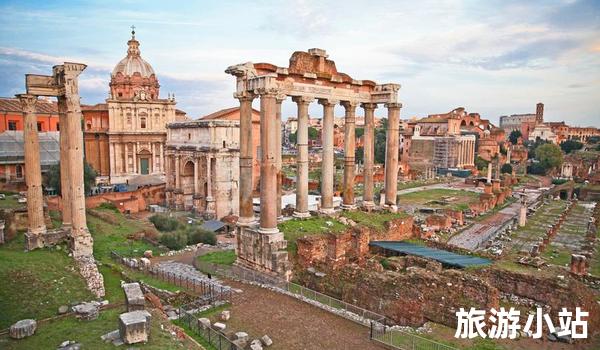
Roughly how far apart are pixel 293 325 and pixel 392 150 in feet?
40.4

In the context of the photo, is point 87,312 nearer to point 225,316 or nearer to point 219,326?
point 219,326

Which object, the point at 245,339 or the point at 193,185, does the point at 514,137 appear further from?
the point at 245,339

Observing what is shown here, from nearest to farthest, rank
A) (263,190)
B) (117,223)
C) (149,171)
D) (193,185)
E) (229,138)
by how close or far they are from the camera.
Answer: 1. (263,190)
2. (117,223)
3. (229,138)
4. (193,185)
5. (149,171)

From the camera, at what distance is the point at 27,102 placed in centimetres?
1841

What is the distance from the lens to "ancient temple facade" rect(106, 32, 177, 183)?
1919 inches

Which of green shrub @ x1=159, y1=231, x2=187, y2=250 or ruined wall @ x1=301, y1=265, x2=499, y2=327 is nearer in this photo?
ruined wall @ x1=301, y1=265, x2=499, y2=327

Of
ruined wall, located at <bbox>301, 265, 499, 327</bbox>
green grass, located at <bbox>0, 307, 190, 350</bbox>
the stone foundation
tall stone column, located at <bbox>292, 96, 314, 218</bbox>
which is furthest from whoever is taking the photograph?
tall stone column, located at <bbox>292, 96, 314, 218</bbox>

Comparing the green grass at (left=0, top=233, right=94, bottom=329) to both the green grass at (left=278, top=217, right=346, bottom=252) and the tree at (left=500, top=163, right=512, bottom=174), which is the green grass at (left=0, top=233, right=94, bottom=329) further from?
the tree at (left=500, top=163, right=512, bottom=174)

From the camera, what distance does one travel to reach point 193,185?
44.8 m

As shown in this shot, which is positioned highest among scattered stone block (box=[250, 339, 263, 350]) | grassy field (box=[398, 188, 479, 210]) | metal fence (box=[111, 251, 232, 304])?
scattered stone block (box=[250, 339, 263, 350])

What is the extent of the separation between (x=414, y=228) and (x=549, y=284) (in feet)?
31.3

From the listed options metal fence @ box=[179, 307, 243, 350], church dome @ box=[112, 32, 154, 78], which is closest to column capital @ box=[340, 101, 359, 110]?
metal fence @ box=[179, 307, 243, 350]

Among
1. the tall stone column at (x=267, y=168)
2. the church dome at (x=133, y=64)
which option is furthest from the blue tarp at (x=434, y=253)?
the church dome at (x=133, y=64)

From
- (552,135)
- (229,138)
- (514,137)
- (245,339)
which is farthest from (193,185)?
(552,135)
